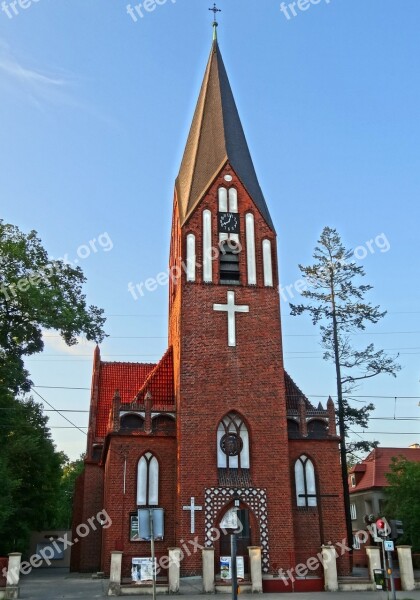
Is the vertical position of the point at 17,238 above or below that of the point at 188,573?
above

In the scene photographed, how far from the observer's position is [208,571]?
19453 mm

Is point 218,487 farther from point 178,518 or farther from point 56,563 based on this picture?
point 56,563

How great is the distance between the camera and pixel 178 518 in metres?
21.8

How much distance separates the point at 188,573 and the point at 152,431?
5.35 metres

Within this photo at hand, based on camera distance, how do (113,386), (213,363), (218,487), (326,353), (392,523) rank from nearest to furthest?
(392,523) < (218,487) < (213,363) < (326,353) < (113,386)

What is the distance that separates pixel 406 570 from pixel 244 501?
5.87 m

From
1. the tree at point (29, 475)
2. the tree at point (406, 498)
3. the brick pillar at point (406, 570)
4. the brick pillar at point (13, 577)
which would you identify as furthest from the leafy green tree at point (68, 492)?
the brick pillar at point (406, 570)

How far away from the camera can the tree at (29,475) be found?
37625mm

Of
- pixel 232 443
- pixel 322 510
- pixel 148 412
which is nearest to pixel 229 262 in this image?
pixel 148 412

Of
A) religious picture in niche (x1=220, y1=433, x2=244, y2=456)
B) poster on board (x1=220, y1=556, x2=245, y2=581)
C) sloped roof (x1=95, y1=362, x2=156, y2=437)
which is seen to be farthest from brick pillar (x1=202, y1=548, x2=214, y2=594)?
sloped roof (x1=95, y1=362, x2=156, y2=437)

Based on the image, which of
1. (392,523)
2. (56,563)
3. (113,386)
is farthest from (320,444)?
(56,563)

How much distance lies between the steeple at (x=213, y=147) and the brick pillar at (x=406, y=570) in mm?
14072

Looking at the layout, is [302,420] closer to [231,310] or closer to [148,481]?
[231,310]

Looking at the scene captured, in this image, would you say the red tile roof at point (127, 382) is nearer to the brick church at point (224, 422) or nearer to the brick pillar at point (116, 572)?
the brick church at point (224, 422)
